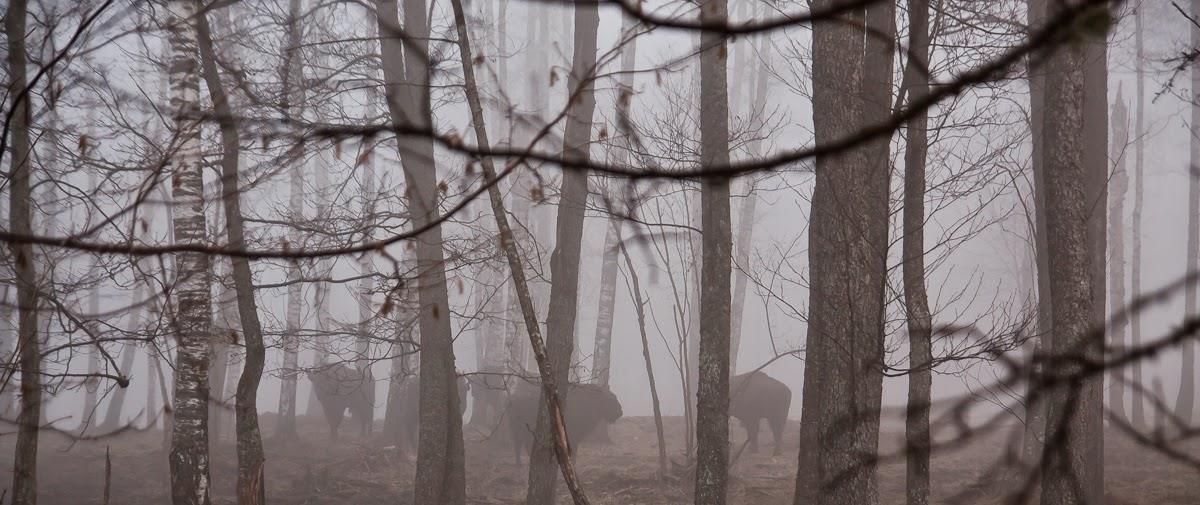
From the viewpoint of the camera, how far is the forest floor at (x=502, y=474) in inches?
445

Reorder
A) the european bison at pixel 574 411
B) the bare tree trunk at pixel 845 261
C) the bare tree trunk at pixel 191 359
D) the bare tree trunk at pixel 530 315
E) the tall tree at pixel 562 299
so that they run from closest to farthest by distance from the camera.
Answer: the bare tree trunk at pixel 530 315, the bare tree trunk at pixel 845 261, the bare tree trunk at pixel 191 359, the tall tree at pixel 562 299, the european bison at pixel 574 411

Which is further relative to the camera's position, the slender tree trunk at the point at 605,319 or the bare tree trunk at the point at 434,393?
the slender tree trunk at the point at 605,319

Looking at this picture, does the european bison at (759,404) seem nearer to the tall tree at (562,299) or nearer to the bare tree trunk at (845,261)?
the tall tree at (562,299)

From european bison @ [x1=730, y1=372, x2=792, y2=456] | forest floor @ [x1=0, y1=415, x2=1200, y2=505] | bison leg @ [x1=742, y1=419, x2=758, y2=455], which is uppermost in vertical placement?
european bison @ [x1=730, y1=372, x2=792, y2=456]

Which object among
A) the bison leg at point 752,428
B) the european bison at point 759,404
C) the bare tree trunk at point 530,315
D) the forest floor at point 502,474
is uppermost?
the bare tree trunk at point 530,315

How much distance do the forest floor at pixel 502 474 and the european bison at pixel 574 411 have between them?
59cm

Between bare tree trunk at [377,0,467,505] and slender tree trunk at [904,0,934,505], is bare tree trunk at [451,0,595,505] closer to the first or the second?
slender tree trunk at [904,0,934,505]

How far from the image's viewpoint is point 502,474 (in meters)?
14.3

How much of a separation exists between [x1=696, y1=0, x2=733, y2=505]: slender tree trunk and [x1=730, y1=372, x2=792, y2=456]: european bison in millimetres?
7080

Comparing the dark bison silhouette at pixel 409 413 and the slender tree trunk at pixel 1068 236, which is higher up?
the slender tree trunk at pixel 1068 236

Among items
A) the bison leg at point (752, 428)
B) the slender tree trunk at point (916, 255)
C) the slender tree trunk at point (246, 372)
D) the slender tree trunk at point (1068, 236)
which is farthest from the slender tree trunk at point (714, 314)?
the bison leg at point (752, 428)

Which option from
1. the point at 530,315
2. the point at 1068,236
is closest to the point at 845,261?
the point at 530,315

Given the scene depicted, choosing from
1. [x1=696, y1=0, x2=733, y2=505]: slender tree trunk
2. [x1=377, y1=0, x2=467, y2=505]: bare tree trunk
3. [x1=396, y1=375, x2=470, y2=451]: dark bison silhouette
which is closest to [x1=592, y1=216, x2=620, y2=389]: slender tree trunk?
[x1=396, y1=375, x2=470, y2=451]: dark bison silhouette

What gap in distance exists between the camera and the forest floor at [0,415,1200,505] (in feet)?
37.1
